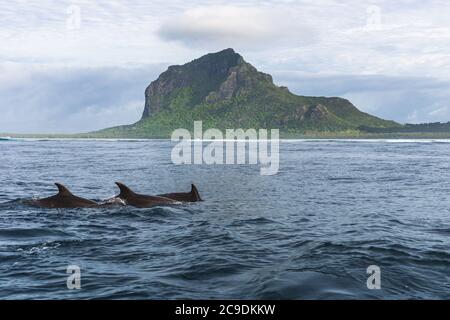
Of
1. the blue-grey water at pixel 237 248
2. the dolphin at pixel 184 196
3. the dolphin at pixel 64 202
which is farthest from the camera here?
the dolphin at pixel 184 196

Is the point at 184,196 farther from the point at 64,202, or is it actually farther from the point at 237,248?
the point at 237,248

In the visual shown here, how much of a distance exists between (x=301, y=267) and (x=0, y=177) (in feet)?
110

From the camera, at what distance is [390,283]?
1105 cm

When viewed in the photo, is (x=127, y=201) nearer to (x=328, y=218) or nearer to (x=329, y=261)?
(x=328, y=218)

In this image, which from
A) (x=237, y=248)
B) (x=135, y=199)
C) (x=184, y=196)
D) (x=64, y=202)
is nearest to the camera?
(x=237, y=248)

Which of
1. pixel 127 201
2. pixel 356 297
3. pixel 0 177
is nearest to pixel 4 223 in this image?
pixel 127 201

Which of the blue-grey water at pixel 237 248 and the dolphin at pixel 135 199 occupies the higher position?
the dolphin at pixel 135 199

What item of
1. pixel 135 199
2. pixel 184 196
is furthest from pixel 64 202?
pixel 184 196

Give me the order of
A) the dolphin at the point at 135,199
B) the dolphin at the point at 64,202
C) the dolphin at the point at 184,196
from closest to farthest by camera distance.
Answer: the dolphin at the point at 64,202
the dolphin at the point at 135,199
the dolphin at the point at 184,196

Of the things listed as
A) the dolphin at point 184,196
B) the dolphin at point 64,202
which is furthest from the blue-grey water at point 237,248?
the dolphin at point 64,202

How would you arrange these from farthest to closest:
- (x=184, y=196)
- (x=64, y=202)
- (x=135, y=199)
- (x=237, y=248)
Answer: (x=184, y=196), (x=135, y=199), (x=64, y=202), (x=237, y=248)

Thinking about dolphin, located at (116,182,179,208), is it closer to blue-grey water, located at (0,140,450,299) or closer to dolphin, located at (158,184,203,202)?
blue-grey water, located at (0,140,450,299)

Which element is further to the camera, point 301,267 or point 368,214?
point 368,214

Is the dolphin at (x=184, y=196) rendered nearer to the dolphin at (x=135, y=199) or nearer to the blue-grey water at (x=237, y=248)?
the blue-grey water at (x=237, y=248)
